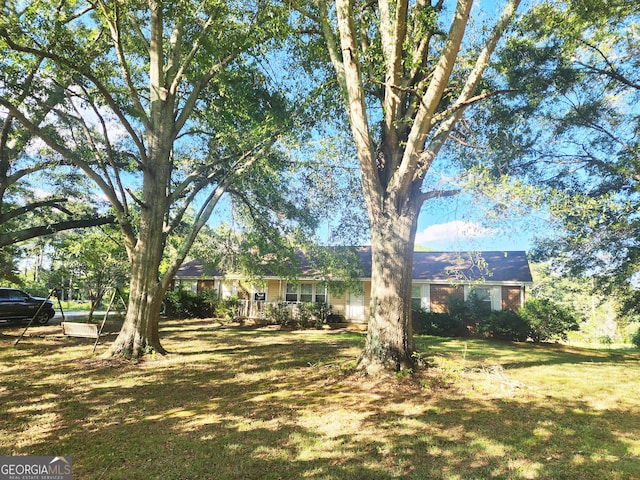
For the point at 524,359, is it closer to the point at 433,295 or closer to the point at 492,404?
the point at 492,404

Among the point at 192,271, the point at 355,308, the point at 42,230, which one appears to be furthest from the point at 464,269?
the point at 192,271

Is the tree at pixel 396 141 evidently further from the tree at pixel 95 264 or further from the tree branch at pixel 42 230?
the tree at pixel 95 264

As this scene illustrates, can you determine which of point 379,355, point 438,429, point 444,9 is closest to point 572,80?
point 444,9

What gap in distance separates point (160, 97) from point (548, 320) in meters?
16.8

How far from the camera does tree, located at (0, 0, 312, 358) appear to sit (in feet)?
27.6

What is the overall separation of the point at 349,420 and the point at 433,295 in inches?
644

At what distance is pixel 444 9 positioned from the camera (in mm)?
9414

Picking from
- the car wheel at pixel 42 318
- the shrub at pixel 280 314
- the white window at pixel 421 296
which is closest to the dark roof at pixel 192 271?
the shrub at pixel 280 314

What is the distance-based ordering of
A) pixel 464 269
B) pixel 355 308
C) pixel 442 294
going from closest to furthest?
pixel 464 269
pixel 442 294
pixel 355 308

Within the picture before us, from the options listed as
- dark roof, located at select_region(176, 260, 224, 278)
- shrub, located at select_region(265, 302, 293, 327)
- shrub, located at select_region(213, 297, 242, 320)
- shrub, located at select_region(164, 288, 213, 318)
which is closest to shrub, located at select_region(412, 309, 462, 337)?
shrub, located at select_region(265, 302, 293, 327)

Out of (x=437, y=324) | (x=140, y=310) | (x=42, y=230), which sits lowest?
(x=437, y=324)

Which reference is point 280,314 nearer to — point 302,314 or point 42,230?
point 302,314

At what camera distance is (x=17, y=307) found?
15797mm

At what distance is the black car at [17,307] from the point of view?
50.8 feet
